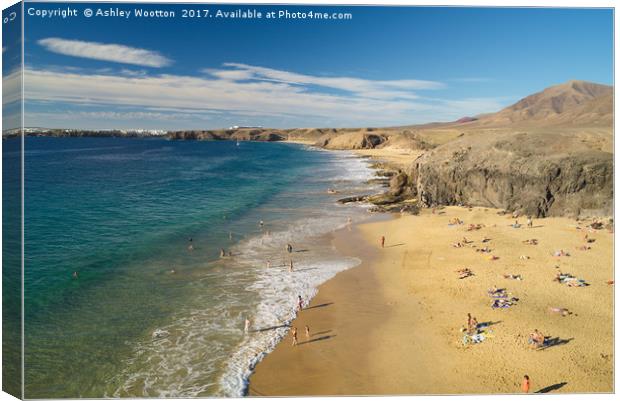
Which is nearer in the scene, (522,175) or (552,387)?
(552,387)

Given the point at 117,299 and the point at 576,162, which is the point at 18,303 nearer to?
the point at 117,299

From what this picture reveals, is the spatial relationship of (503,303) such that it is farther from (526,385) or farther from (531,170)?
(531,170)

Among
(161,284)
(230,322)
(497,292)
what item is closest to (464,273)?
(497,292)

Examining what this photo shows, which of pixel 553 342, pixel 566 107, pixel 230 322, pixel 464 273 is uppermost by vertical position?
Result: pixel 566 107

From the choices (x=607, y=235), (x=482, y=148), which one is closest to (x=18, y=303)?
(x=607, y=235)

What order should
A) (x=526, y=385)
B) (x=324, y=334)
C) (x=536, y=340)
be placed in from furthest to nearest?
(x=324, y=334), (x=536, y=340), (x=526, y=385)

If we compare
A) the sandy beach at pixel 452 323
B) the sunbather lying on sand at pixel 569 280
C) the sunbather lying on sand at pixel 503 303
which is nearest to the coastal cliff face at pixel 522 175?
the sandy beach at pixel 452 323
